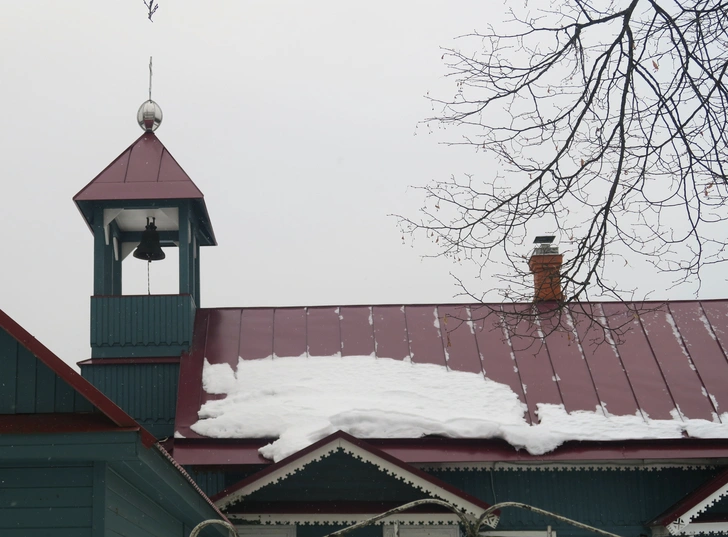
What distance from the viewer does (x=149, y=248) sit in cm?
1602

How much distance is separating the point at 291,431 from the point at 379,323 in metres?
3.70

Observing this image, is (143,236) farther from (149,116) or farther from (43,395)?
(43,395)

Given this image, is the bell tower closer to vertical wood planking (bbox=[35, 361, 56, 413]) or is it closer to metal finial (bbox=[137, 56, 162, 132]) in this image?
metal finial (bbox=[137, 56, 162, 132])

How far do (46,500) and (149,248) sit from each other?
966cm

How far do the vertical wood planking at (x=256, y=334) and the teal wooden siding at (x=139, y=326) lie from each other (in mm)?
892

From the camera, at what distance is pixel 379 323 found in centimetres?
1584

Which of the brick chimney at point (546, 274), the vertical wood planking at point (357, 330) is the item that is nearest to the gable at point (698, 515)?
the brick chimney at point (546, 274)

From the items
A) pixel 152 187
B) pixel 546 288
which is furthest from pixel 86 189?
pixel 546 288

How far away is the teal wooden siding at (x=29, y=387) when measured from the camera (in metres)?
6.64

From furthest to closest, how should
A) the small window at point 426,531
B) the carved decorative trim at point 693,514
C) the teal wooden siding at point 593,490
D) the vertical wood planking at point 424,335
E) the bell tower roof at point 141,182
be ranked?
the bell tower roof at point 141,182 → the vertical wood planking at point 424,335 → the teal wooden siding at point 593,490 → the small window at point 426,531 → the carved decorative trim at point 693,514

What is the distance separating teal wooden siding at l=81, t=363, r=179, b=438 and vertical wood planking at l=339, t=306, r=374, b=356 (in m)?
2.68

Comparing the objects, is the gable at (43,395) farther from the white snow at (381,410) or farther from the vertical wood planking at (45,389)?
the white snow at (381,410)

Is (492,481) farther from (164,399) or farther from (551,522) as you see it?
(164,399)

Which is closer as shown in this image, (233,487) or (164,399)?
(233,487)
